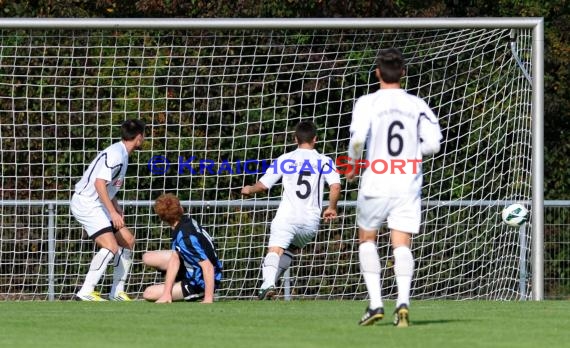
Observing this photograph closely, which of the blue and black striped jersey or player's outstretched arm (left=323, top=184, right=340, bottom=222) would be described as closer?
the blue and black striped jersey

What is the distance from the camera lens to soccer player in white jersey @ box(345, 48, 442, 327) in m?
8.94

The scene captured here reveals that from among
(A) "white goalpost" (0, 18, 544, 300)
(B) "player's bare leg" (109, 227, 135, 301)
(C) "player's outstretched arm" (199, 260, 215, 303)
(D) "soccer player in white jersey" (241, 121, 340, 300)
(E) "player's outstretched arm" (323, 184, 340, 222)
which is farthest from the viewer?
(A) "white goalpost" (0, 18, 544, 300)

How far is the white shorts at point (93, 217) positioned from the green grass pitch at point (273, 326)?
1248mm

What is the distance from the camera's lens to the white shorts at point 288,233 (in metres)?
12.8

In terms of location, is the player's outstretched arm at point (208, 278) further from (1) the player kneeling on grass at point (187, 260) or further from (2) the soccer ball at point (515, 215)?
(2) the soccer ball at point (515, 215)

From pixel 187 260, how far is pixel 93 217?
1.40 metres

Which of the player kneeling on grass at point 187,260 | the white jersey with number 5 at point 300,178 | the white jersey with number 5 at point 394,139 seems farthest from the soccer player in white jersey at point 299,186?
the white jersey with number 5 at point 394,139

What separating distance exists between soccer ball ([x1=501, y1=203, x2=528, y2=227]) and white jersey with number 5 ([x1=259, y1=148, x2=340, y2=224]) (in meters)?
1.80

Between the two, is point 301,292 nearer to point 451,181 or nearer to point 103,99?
point 451,181

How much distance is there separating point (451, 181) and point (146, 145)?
3.40m

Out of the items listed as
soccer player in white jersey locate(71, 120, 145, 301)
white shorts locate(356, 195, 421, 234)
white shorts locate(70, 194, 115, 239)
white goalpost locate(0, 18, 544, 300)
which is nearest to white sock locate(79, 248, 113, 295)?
soccer player in white jersey locate(71, 120, 145, 301)

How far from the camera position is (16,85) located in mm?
15148

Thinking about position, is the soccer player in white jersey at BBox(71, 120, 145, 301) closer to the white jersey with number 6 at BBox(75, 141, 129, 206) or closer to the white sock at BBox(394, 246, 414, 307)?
the white jersey with number 6 at BBox(75, 141, 129, 206)

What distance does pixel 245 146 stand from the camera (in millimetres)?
15070
